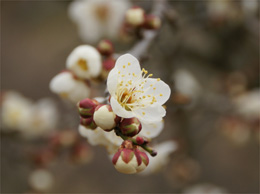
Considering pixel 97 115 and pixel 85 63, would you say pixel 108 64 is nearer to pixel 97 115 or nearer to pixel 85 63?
pixel 85 63

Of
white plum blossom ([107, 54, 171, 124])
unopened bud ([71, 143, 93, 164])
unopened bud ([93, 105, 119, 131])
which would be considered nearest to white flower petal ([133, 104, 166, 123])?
white plum blossom ([107, 54, 171, 124])

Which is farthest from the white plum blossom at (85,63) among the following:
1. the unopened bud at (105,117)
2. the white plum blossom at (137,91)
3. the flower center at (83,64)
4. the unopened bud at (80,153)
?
the unopened bud at (80,153)

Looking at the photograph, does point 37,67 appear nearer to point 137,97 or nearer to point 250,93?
point 250,93

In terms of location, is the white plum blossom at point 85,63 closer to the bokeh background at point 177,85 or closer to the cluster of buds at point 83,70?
the cluster of buds at point 83,70

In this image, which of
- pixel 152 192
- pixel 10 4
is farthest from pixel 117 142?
pixel 10 4

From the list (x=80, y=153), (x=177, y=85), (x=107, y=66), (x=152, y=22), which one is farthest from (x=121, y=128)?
(x=177, y=85)
